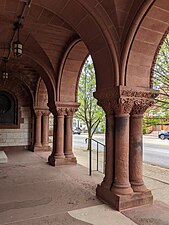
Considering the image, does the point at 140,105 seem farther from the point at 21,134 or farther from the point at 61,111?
the point at 21,134

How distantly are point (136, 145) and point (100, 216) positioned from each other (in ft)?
3.70

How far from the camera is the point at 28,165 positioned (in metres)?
5.86

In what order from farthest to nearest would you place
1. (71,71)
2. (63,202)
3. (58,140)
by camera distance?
(58,140), (71,71), (63,202)

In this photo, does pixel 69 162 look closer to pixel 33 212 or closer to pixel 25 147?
pixel 33 212

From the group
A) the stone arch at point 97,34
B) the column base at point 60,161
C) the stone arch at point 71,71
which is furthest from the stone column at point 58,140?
the stone arch at point 97,34

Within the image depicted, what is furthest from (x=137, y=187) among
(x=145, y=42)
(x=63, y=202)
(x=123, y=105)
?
(x=145, y=42)

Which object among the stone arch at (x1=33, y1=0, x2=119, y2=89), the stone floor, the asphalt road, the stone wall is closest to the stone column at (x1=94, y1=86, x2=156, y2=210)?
the stone floor

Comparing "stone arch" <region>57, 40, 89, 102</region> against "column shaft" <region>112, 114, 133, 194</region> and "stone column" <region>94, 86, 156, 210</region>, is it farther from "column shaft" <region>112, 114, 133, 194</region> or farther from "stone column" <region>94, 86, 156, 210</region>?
"column shaft" <region>112, 114, 133, 194</region>

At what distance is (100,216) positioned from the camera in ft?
8.89

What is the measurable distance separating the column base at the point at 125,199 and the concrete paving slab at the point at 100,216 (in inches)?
3.9

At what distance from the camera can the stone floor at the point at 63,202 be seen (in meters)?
2.59

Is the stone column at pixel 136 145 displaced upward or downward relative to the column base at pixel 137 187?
upward

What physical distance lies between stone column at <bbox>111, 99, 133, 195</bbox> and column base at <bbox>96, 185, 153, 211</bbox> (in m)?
0.08

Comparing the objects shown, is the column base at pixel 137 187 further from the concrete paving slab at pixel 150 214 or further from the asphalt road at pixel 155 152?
the asphalt road at pixel 155 152
